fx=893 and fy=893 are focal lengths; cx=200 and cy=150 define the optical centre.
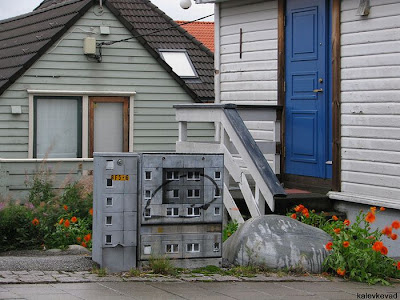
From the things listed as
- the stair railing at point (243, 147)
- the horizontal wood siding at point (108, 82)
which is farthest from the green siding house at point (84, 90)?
the stair railing at point (243, 147)

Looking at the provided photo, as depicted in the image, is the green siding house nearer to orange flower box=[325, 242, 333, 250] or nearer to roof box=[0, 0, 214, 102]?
roof box=[0, 0, 214, 102]

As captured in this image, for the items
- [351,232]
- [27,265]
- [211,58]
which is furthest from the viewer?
[211,58]

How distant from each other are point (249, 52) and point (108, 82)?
562cm

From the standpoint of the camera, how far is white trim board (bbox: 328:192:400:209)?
37.1 ft

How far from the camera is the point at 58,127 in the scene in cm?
1855

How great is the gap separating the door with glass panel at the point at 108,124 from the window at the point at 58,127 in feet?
0.92

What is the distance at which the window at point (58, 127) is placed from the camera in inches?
724

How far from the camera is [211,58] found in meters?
21.6

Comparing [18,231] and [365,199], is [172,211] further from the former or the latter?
[365,199]

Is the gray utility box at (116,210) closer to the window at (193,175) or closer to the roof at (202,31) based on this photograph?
the window at (193,175)

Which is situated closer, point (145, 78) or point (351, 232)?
point (351, 232)

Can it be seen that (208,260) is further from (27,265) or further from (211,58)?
(211,58)

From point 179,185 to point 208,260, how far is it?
2.56ft

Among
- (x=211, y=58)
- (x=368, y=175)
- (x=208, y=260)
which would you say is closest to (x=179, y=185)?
(x=208, y=260)
